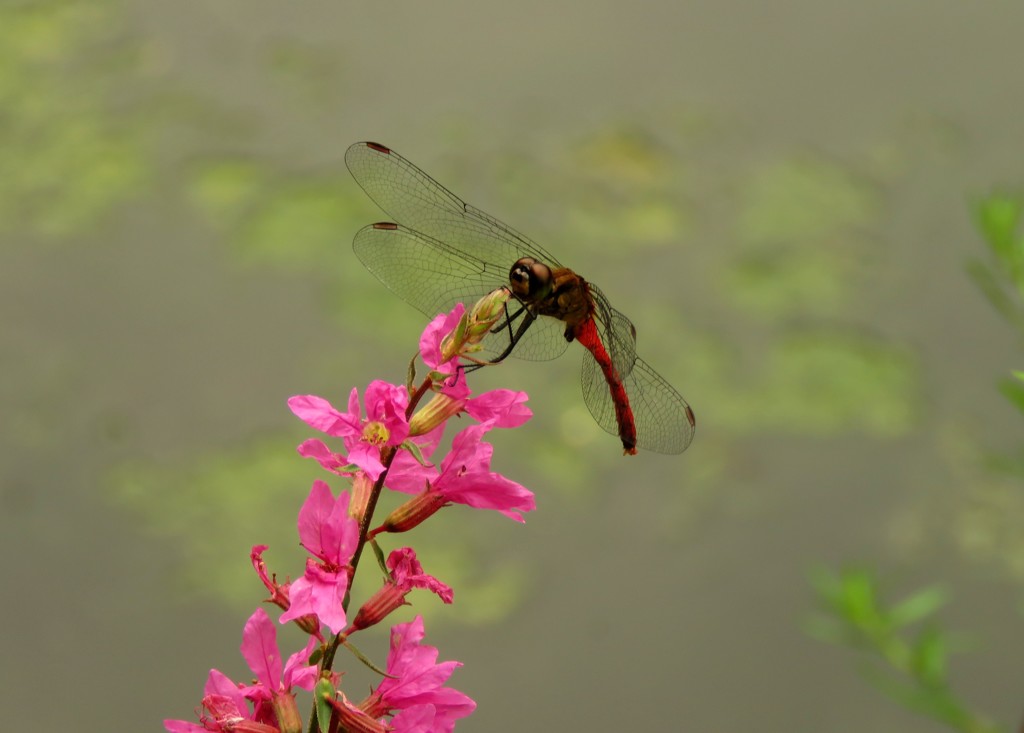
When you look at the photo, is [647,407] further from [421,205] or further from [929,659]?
[929,659]

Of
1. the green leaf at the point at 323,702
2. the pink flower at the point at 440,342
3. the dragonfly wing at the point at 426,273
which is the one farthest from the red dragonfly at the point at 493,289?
the green leaf at the point at 323,702

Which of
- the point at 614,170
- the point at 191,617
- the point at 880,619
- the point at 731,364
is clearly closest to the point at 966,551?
the point at 731,364

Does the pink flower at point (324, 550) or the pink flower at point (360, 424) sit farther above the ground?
the pink flower at point (360, 424)

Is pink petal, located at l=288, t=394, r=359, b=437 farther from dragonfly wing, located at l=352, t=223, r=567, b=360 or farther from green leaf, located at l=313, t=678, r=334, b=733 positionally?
dragonfly wing, located at l=352, t=223, r=567, b=360

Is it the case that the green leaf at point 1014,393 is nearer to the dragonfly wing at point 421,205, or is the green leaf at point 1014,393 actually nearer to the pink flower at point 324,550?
the dragonfly wing at point 421,205

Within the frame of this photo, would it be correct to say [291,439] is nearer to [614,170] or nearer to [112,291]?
[112,291]

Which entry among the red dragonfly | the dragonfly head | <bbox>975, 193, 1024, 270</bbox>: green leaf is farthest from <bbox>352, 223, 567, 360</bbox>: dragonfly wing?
<bbox>975, 193, 1024, 270</bbox>: green leaf
